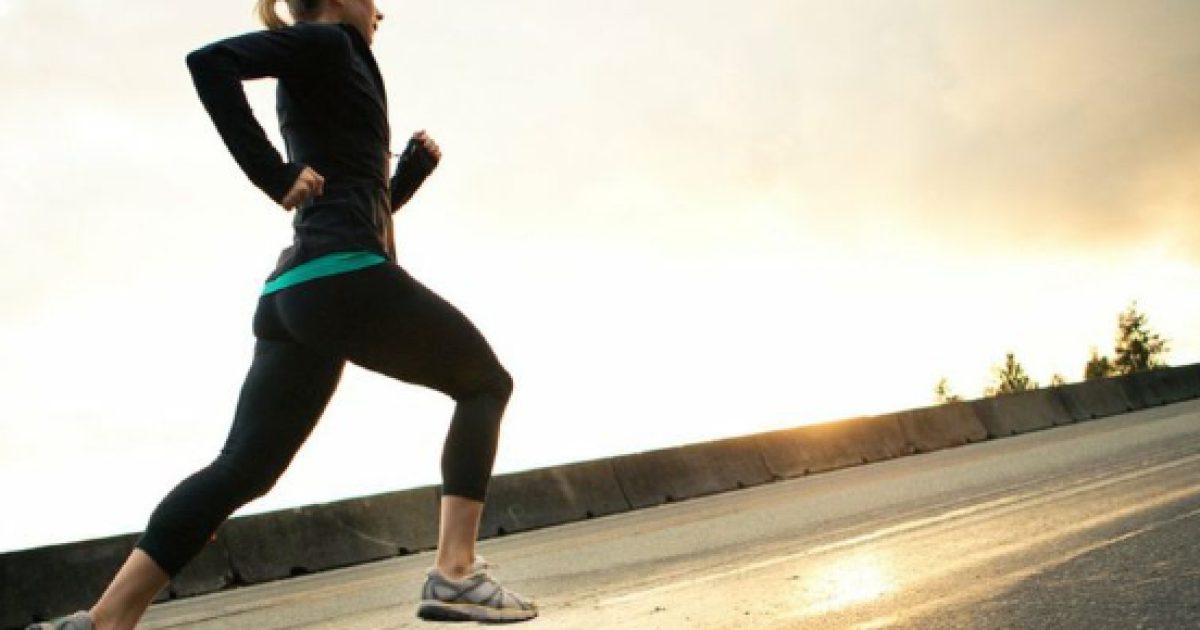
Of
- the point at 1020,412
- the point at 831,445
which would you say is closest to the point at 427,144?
the point at 831,445

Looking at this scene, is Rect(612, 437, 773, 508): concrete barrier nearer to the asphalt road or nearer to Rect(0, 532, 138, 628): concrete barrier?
the asphalt road

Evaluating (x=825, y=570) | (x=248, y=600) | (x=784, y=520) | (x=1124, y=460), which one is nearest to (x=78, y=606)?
(x=248, y=600)

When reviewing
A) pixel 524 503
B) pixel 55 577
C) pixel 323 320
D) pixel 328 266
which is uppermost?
pixel 328 266

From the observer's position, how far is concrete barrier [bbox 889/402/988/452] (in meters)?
19.8

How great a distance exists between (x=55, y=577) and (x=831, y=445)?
11.6 meters

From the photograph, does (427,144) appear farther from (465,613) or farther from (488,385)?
(465,613)

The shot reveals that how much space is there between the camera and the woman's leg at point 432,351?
3447 mm

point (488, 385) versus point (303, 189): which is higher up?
point (303, 189)

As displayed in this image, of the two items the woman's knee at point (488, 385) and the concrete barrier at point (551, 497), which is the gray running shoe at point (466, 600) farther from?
the concrete barrier at point (551, 497)

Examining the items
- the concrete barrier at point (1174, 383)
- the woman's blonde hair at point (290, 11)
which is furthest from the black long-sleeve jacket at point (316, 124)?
the concrete barrier at point (1174, 383)

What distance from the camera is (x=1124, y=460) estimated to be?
9148mm

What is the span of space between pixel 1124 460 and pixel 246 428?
298 inches

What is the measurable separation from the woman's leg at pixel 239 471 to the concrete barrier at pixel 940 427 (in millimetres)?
17201

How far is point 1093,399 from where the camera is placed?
24375mm
